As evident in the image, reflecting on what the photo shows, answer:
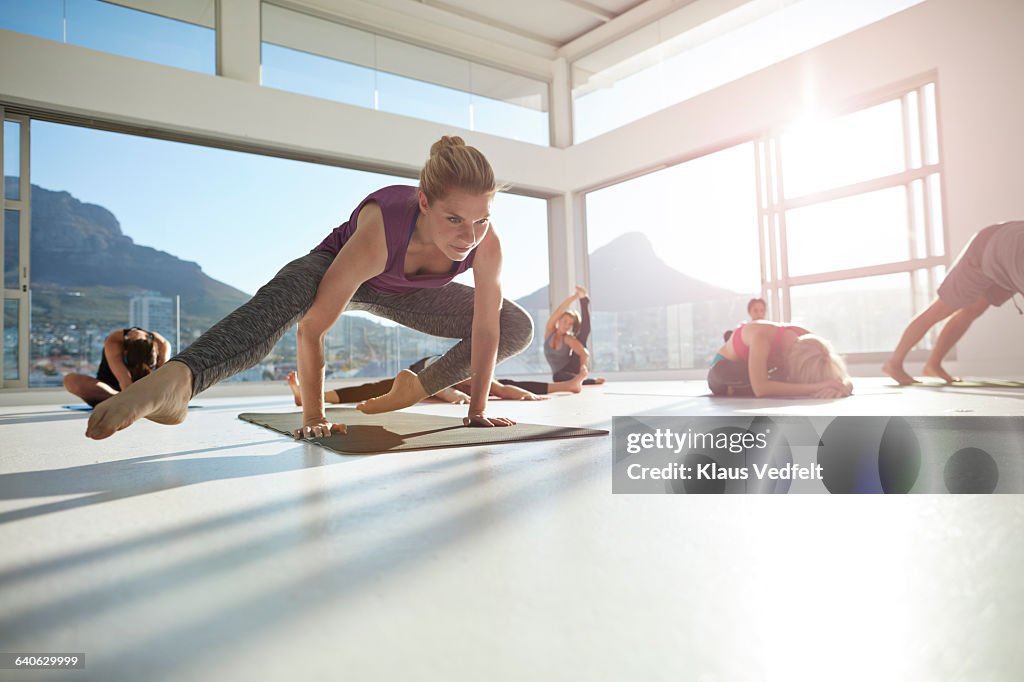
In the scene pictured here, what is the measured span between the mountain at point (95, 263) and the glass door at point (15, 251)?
90mm

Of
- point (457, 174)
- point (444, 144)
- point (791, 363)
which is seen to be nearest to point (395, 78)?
point (791, 363)

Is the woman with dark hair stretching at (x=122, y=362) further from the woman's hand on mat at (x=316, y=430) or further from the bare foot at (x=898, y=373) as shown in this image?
the bare foot at (x=898, y=373)

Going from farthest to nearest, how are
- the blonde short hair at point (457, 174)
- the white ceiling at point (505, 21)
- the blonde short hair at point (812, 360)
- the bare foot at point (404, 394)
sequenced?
the white ceiling at point (505, 21) < the blonde short hair at point (812, 360) < the bare foot at point (404, 394) < the blonde short hair at point (457, 174)

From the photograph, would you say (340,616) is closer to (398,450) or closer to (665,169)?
(398,450)

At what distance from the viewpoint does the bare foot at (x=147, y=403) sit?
3.36 feet

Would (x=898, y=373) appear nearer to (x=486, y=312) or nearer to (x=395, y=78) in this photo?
(x=486, y=312)

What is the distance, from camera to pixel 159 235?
5.95 metres

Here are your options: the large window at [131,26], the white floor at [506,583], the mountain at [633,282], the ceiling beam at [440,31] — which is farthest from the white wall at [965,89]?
the large window at [131,26]

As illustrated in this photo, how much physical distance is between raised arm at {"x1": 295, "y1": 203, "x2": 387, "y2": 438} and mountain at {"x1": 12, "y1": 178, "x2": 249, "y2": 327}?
5.12m

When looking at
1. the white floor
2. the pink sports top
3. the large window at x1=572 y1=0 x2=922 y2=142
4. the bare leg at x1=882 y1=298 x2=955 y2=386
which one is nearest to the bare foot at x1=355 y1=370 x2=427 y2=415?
the white floor

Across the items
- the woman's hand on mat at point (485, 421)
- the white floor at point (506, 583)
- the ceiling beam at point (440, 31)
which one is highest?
the ceiling beam at point (440, 31)

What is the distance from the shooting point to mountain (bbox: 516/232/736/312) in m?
7.66

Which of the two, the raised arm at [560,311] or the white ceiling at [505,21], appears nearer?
the raised arm at [560,311]

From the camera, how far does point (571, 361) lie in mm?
4812
